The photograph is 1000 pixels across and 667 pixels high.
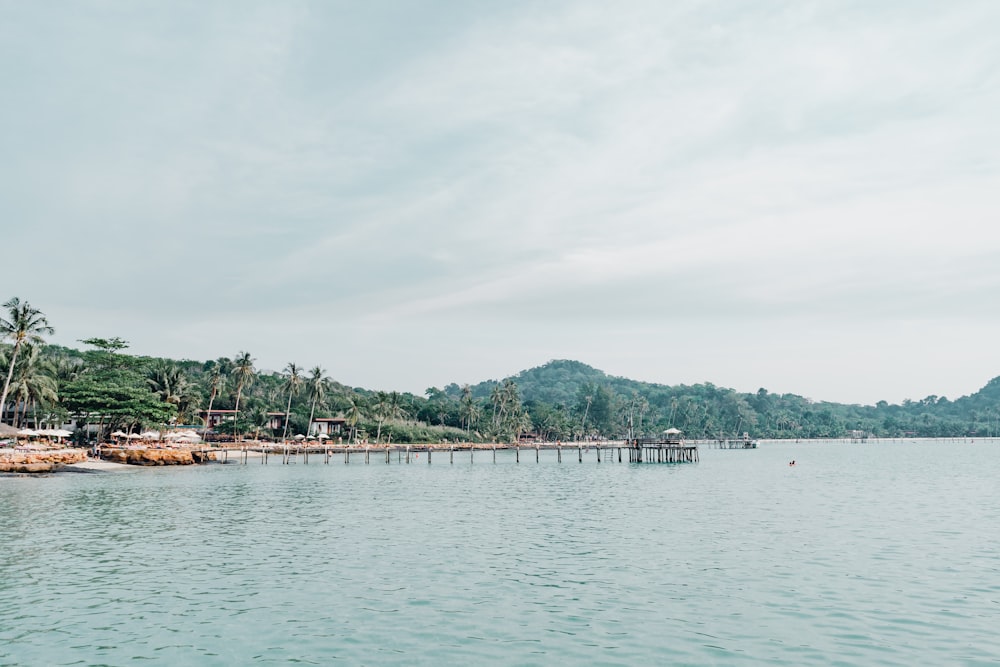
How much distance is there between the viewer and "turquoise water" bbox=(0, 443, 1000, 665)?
16.4m

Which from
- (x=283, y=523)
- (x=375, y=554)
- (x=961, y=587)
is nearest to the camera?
(x=961, y=587)

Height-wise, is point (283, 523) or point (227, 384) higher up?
point (227, 384)

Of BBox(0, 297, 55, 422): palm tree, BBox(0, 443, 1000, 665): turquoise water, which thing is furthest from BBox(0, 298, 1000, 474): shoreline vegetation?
BBox(0, 443, 1000, 665): turquoise water

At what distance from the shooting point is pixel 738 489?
5959 cm

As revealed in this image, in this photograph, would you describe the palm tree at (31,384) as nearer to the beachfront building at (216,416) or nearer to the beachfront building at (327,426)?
the beachfront building at (216,416)

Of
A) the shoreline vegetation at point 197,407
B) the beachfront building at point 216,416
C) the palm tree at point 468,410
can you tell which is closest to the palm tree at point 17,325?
the shoreline vegetation at point 197,407

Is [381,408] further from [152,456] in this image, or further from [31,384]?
[31,384]

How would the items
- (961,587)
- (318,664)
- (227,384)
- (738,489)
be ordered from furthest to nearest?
(227,384) → (738,489) → (961,587) → (318,664)

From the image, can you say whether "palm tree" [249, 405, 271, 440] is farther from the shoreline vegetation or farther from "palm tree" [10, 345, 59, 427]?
"palm tree" [10, 345, 59, 427]

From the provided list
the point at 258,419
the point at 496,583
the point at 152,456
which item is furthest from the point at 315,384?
the point at 496,583

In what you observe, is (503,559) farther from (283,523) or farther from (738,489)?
(738,489)

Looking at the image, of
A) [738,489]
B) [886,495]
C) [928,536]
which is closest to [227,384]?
[738,489]

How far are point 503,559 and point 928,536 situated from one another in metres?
20.2

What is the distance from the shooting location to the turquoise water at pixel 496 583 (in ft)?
53.7
